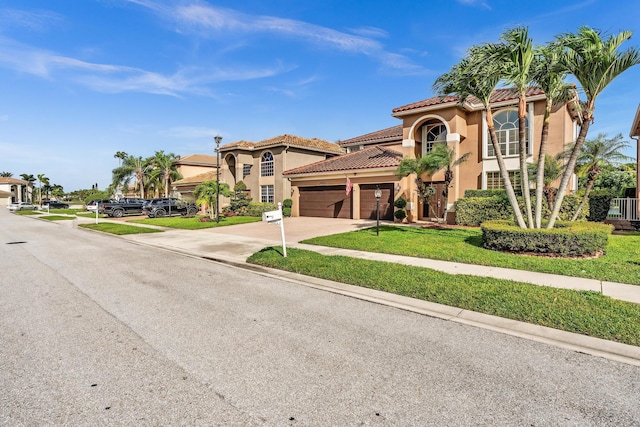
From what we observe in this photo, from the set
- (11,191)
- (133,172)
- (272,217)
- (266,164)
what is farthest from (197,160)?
(11,191)

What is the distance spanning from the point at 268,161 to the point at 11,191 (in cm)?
8728

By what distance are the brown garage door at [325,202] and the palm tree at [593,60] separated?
15.4 m

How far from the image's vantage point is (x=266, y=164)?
3091 cm

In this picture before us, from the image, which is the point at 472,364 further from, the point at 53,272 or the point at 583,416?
the point at 53,272

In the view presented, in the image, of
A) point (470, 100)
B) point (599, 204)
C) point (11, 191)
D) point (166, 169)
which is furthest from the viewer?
point (11, 191)

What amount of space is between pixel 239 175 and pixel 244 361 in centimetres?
2931

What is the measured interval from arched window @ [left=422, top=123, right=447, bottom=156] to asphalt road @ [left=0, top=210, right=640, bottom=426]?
17.0 metres

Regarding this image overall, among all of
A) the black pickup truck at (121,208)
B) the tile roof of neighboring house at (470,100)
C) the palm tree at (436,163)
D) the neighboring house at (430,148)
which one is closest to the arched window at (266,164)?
the neighboring house at (430,148)

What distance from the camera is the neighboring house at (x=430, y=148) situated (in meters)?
17.9

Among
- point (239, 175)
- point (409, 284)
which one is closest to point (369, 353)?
point (409, 284)

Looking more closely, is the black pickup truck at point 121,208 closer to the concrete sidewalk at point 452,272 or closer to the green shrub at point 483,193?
the concrete sidewalk at point 452,272

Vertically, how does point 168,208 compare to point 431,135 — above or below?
below

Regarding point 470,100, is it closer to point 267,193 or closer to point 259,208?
point 259,208

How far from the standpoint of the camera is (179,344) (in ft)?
14.5
